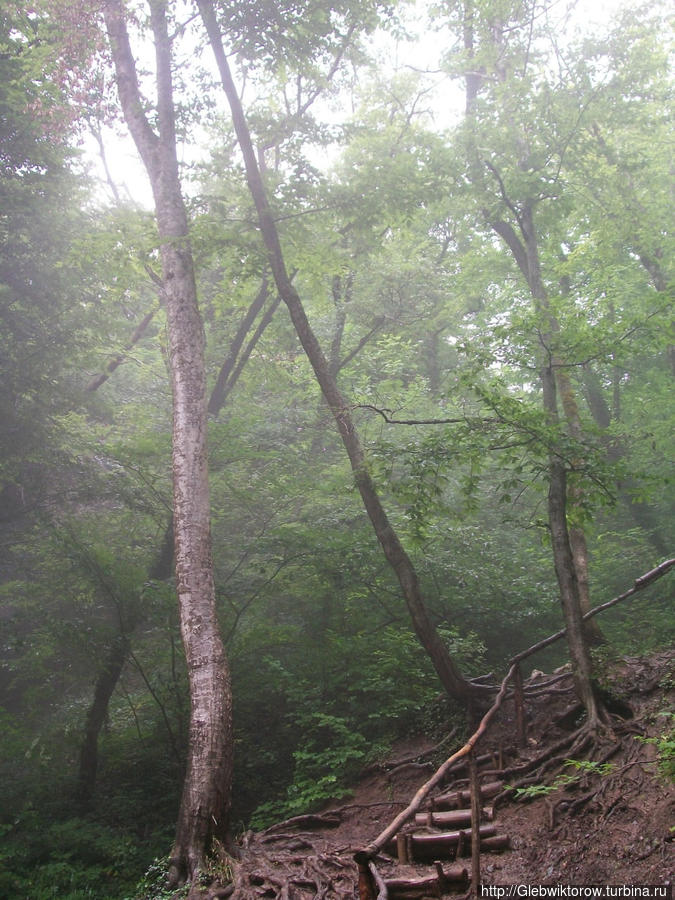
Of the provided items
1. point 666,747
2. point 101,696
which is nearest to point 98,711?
point 101,696

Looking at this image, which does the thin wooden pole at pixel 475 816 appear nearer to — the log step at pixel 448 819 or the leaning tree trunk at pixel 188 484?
the log step at pixel 448 819

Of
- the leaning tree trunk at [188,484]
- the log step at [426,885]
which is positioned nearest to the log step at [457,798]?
the log step at [426,885]

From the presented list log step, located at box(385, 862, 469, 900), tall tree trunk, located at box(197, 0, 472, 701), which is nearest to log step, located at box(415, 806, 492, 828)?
log step, located at box(385, 862, 469, 900)

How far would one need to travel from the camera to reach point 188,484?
7.53m

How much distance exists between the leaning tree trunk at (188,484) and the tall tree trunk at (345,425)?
101 cm

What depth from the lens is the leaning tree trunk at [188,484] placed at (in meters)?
5.67

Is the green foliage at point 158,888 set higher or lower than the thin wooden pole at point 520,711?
lower

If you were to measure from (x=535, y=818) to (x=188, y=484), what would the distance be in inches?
205

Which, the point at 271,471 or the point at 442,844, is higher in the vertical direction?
the point at 271,471

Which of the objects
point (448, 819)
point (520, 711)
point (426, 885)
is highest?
point (520, 711)

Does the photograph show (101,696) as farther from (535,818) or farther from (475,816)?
(475,816)

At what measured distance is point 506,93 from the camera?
11289 mm

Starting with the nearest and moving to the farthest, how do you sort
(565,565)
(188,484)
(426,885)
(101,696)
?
1. (426,885)
2. (565,565)
3. (188,484)
4. (101,696)

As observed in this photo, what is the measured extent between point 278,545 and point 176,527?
87.5 inches
